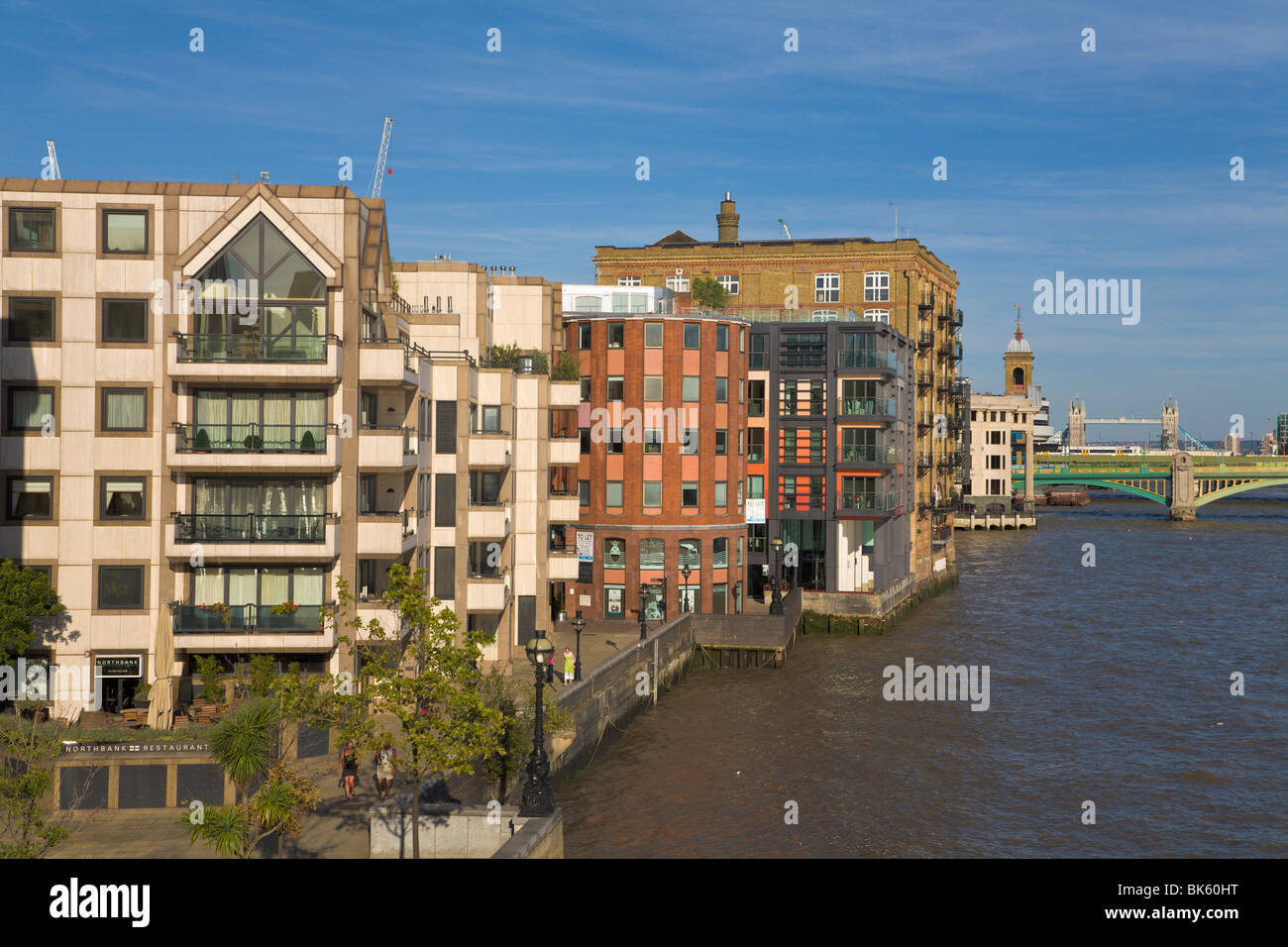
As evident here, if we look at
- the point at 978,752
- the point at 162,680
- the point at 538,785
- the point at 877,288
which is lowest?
the point at 978,752

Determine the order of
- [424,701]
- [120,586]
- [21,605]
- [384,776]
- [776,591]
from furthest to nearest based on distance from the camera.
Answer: [776,591], [120,586], [21,605], [384,776], [424,701]

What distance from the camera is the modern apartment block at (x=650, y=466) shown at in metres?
65.6

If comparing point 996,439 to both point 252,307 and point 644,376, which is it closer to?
point 644,376

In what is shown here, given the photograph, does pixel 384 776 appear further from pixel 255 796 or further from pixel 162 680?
pixel 162 680

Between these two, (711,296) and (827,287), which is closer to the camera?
(711,296)

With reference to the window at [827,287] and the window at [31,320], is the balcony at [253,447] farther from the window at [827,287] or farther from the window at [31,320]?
the window at [827,287]

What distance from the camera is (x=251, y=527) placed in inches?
1481

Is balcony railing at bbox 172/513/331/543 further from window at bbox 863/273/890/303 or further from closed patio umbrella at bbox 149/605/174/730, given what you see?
window at bbox 863/273/890/303

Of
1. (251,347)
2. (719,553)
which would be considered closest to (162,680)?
(251,347)

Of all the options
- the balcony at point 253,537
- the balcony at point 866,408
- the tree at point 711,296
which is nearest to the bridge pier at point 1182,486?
the tree at point 711,296

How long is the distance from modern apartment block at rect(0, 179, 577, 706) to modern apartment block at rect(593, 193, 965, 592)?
59221 millimetres

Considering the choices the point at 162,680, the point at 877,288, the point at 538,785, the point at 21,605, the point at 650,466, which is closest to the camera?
the point at 538,785

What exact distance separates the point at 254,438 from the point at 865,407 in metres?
47.1

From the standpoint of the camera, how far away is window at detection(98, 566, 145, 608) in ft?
124
